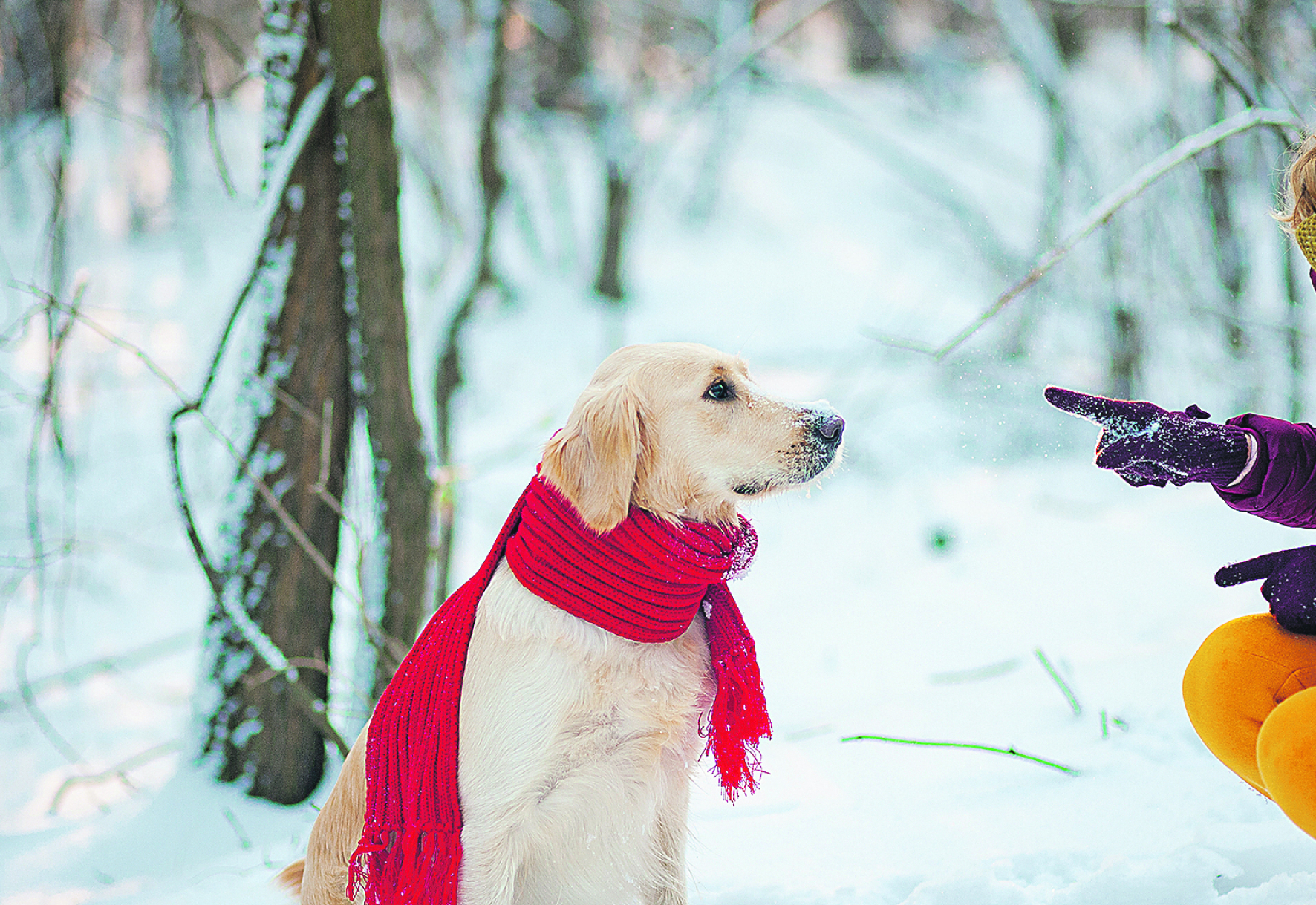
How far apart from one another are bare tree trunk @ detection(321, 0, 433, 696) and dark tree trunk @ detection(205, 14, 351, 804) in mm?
89

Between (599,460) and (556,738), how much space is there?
52 cm

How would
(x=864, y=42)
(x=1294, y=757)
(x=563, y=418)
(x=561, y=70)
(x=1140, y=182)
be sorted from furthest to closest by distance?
(x=864, y=42), (x=561, y=70), (x=563, y=418), (x=1140, y=182), (x=1294, y=757)

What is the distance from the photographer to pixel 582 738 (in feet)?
5.47

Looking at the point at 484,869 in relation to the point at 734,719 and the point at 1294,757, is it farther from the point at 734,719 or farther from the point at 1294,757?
the point at 1294,757

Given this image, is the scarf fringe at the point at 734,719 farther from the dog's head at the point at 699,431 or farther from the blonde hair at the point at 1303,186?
the blonde hair at the point at 1303,186

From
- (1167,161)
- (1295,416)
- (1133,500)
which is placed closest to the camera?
(1167,161)

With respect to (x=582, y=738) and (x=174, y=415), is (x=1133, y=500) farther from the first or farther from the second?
(x=174, y=415)

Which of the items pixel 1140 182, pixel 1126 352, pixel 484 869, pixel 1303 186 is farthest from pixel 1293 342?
pixel 484 869

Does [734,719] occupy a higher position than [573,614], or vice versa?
[573,614]

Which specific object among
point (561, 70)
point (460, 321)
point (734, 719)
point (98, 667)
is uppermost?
point (561, 70)

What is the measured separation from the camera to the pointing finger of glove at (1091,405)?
1.54 metres

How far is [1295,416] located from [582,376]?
5943 mm

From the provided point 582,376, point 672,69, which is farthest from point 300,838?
point 672,69

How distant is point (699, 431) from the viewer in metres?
1.82
